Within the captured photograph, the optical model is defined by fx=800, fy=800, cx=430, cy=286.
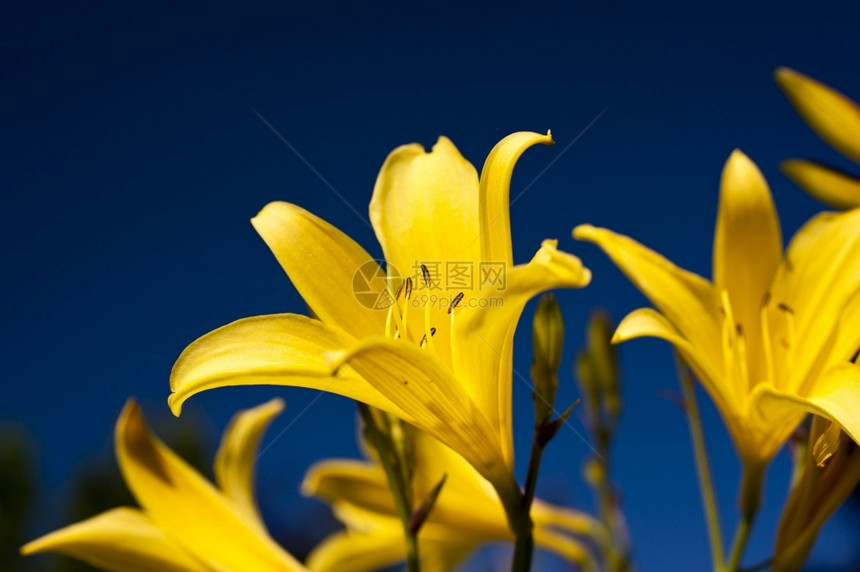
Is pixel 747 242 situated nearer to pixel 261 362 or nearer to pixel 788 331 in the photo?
pixel 788 331

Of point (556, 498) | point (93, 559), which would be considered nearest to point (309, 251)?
point (93, 559)

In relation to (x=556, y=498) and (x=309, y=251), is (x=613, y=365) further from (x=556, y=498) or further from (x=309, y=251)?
(x=556, y=498)

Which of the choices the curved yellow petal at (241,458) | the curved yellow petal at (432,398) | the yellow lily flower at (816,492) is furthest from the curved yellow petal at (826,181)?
the curved yellow petal at (241,458)

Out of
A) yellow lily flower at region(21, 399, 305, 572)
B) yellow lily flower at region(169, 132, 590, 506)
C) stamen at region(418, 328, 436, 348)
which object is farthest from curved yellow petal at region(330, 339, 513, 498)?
yellow lily flower at region(21, 399, 305, 572)

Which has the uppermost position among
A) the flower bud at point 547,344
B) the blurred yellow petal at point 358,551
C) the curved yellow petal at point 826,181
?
the curved yellow petal at point 826,181

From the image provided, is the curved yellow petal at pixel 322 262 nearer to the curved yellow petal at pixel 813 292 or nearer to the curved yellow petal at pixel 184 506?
the curved yellow petal at pixel 184 506

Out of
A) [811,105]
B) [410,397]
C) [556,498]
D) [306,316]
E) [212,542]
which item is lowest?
[556,498]
